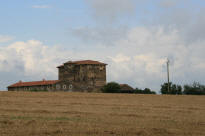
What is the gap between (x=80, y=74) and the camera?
124 metres

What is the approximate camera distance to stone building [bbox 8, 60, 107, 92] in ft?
389

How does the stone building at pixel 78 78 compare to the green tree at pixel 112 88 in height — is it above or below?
above

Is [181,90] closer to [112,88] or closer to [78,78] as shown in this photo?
[112,88]

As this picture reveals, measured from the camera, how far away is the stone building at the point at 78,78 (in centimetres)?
11850

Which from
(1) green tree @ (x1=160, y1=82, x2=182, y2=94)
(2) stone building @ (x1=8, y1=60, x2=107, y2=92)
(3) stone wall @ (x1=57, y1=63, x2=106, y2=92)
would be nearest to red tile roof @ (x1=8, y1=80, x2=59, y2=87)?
(2) stone building @ (x1=8, y1=60, x2=107, y2=92)

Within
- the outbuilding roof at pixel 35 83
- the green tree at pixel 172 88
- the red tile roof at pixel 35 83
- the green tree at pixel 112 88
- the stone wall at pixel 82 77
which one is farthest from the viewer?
the outbuilding roof at pixel 35 83

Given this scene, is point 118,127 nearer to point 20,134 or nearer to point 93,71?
point 20,134

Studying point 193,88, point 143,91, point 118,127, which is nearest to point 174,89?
point 193,88

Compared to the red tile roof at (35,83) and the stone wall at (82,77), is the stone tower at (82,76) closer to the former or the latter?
the stone wall at (82,77)

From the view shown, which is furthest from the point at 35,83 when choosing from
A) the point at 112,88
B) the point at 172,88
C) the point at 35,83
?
the point at 172,88

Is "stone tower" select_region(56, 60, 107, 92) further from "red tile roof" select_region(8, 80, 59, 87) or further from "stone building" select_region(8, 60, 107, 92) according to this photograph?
"red tile roof" select_region(8, 80, 59, 87)

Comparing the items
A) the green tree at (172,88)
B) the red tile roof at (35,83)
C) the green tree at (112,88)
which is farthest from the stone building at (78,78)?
the green tree at (172,88)

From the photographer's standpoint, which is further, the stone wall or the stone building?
the stone building

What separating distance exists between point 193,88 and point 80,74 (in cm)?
4826
